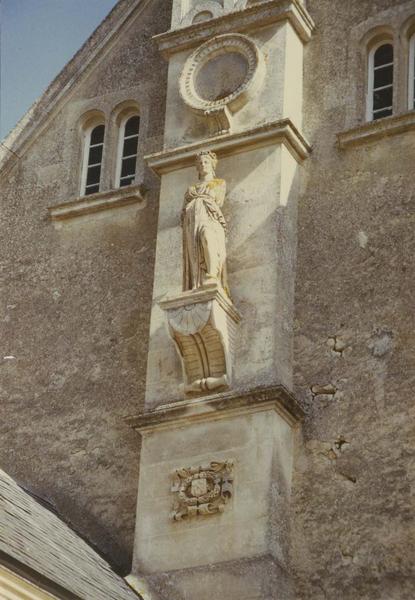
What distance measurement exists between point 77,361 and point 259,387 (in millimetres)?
2753

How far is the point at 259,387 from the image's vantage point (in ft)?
55.7

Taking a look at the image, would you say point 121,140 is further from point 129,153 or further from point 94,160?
point 94,160

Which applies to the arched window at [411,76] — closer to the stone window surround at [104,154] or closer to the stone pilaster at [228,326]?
the stone pilaster at [228,326]

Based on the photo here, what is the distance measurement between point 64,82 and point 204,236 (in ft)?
14.5

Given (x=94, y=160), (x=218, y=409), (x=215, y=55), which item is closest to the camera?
(x=218, y=409)

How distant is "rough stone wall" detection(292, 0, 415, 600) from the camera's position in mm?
16172

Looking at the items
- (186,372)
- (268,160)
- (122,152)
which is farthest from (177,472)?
(122,152)

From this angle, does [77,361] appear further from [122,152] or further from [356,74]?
[356,74]

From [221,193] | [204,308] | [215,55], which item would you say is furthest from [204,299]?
[215,55]

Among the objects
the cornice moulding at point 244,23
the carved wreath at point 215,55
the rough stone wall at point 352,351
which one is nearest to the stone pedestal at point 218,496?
the rough stone wall at point 352,351

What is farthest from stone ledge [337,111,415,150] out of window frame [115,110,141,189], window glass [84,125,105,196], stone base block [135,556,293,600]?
stone base block [135,556,293,600]

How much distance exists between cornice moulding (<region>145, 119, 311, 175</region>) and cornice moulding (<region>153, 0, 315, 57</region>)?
4.85ft

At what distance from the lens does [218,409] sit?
671 inches

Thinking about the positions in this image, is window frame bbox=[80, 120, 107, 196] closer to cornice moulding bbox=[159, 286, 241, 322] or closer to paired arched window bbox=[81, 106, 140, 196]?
paired arched window bbox=[81, 106, 140, 196]
